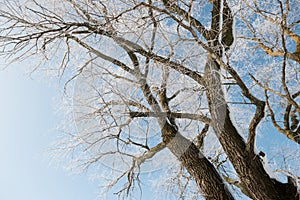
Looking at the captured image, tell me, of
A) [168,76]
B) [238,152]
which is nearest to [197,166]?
[238,152]

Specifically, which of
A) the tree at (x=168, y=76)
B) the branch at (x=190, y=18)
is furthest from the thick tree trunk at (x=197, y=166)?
the branch at (x=190, y=18)

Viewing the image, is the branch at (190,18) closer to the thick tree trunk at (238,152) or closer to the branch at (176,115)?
the thick tree trunk at (238,152)

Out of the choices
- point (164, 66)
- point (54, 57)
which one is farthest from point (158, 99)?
point (54, 57)

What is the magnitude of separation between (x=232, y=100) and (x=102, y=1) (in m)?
1.42

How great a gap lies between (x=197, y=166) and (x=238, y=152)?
0.37 metres

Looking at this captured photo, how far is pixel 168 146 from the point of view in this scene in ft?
10.5

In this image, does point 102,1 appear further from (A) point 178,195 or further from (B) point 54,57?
(A) point 178,195

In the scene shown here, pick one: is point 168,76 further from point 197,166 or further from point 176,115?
point 197,166

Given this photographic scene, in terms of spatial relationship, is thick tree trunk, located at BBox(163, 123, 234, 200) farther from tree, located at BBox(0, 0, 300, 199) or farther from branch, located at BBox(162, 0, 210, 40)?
branch, located at BBox(162, 0, 210, 40)

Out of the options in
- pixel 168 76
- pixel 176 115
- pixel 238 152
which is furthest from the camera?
pixel 176 115

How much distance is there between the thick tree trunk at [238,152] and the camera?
283 cm

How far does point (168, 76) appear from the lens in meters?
3.02

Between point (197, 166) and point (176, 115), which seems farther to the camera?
point (176, 115)

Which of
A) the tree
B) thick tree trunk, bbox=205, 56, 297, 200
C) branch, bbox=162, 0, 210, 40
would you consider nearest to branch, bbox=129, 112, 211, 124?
the tree
